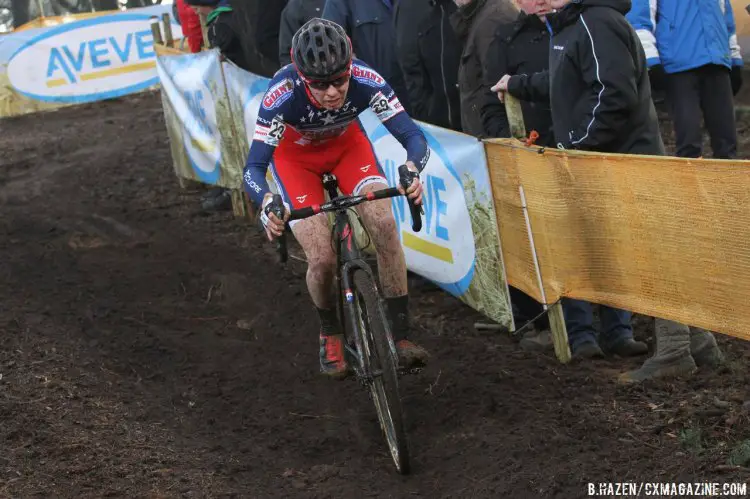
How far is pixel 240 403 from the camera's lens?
7266mm

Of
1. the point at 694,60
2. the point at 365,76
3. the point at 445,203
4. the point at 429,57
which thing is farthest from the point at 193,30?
the point at 365,76

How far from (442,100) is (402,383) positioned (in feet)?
8.91

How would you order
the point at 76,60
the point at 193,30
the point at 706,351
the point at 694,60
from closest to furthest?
the point at 706,351 → the point at 694,60 → the point at 193,30 → the point at 76,60

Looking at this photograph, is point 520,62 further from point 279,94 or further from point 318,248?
point 318,248

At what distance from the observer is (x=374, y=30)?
30.5 feet

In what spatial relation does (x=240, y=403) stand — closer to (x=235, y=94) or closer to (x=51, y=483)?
(x=51, y=483)

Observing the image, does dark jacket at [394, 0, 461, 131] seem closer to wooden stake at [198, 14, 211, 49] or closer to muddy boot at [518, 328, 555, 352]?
muddy boot at [518, 328, 555, 352]

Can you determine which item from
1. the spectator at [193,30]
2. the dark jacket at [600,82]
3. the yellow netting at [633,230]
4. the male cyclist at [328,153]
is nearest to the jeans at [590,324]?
the yellow netting at [633,230]

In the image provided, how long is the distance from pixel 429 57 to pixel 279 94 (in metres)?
2.48

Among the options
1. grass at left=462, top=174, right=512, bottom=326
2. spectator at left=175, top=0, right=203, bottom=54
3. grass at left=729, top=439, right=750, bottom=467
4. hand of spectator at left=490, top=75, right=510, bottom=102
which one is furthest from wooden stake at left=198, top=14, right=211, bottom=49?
grass at left=729, top=439, right=750, bottom=467

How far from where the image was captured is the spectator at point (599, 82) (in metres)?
6.26

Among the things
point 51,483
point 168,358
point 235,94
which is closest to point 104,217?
point 235,94

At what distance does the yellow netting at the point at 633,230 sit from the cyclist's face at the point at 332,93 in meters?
1.32

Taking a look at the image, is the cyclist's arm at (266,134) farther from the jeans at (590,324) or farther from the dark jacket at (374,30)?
the dark jacket at (374,30)
